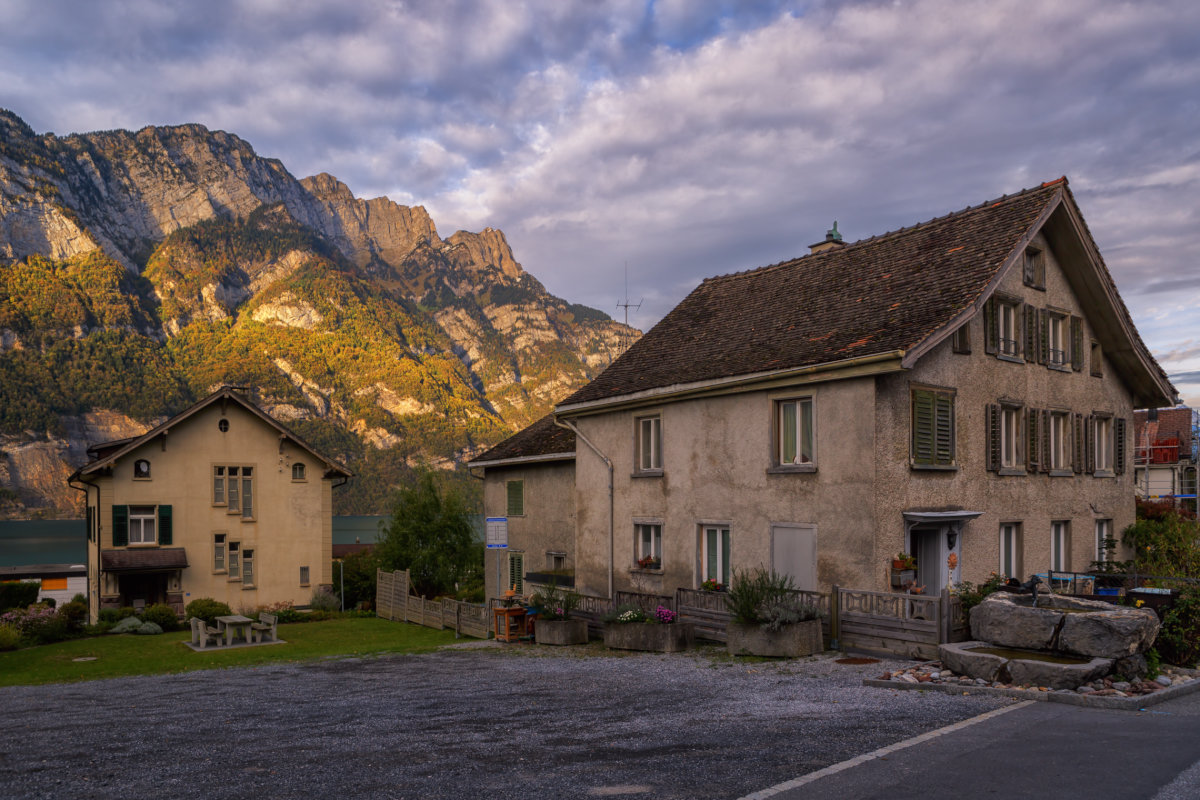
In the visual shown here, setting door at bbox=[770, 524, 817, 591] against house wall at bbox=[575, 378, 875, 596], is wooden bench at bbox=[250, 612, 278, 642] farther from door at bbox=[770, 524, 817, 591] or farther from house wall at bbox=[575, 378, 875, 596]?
door at bbox=[770, 524, 817, 591]

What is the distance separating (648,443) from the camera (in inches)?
903

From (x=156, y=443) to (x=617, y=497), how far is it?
71.2 feet

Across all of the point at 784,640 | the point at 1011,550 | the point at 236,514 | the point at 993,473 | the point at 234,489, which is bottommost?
the point at 784,640

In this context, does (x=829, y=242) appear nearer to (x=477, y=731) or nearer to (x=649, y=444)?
(x=649, y=444)

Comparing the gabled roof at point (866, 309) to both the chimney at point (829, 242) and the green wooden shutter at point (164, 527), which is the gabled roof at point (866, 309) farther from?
the green wooden shutter at point (164, 527)

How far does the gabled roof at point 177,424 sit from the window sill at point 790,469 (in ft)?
75.8

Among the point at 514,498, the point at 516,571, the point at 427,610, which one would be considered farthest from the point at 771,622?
the point at 427,610

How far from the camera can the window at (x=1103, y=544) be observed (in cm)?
2272

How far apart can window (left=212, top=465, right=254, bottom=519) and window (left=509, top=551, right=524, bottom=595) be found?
13.7 metres

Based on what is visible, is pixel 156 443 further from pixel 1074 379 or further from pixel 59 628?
pixel 1074 379

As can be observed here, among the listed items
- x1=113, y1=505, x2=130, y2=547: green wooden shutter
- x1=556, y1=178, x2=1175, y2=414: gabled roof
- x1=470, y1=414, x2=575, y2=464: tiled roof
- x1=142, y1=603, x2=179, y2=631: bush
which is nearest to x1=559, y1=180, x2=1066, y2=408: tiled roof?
x1=556, y1=178, x2=1175, y2=414: gabled roof

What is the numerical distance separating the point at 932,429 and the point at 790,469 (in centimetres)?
285

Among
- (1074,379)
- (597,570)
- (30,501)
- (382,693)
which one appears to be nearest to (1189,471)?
(1074,379)

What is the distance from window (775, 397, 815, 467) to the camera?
59.9ft
